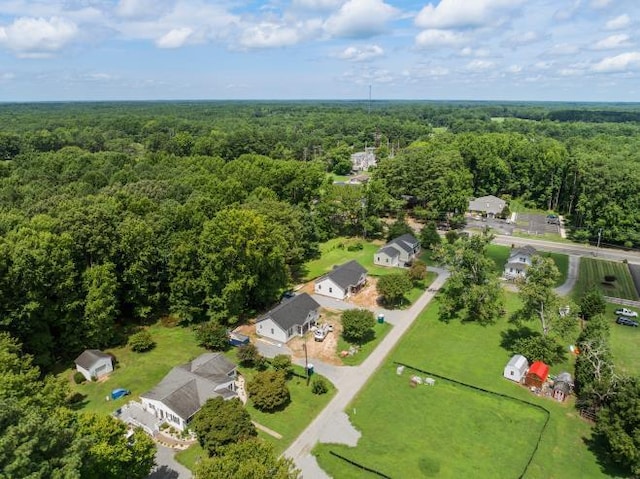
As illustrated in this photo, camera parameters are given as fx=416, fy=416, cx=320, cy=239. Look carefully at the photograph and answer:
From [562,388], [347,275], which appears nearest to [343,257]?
[347,275]

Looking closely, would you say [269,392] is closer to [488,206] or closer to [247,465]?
[247,465]

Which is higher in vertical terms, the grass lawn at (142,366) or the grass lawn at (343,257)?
the grass lawn at (343,257)

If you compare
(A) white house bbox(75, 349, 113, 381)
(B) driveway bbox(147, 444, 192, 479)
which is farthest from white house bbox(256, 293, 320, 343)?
(B) driveway bbox(147, 444, 192, 479)

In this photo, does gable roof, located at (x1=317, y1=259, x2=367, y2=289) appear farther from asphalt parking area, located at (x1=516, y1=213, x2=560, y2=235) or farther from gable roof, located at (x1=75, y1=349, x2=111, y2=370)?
asphalt parking area, located at (x1=516, y1=213, x2=560, y2=235)

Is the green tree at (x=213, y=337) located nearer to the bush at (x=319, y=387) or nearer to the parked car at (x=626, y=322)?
the bush at (x=319, y=387)

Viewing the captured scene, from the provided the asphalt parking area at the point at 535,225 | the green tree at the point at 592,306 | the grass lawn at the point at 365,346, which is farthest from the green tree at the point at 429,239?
the grass lawn at the point at 365,346

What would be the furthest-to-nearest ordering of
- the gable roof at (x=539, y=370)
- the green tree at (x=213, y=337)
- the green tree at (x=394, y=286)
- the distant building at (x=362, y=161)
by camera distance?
1. the distant building at (x=362, y=161)
2. the green tree at (x=394, y=286)
3. the green tree at (x=213, y=337)
4. the gable roof at (x=539, y=370)
